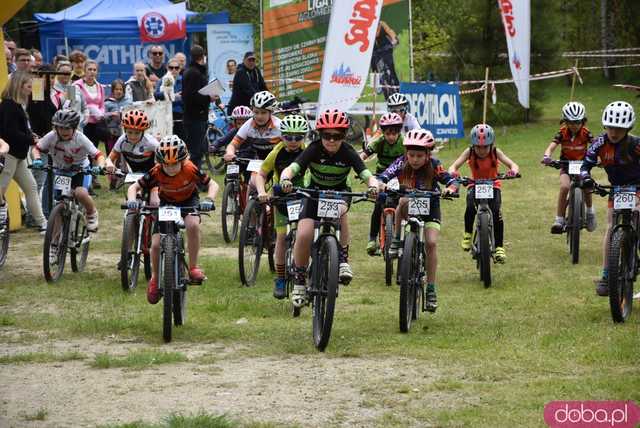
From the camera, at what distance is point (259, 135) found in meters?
14.0

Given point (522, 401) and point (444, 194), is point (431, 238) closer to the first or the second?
point (444, 194)

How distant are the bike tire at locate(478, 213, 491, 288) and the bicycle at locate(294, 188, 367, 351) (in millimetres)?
3031

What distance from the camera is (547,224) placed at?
1750 centimetres

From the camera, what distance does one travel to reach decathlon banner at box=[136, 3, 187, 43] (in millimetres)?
30516

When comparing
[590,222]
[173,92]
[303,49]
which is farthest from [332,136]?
[303,49]

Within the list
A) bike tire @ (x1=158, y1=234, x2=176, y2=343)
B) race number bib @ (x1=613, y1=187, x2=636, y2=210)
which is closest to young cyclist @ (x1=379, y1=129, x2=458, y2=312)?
race number bib @ (x1=613, y1=187, x2=636, y2=210)

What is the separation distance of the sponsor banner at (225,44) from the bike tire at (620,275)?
19782mm

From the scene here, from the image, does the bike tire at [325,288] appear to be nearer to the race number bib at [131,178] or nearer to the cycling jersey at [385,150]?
the race number bib at [131,178]

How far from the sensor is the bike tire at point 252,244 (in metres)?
12.8

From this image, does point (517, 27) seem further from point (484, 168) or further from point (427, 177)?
point (427, 177)

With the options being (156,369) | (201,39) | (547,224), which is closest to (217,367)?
(156,369)

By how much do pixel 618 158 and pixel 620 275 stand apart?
120cm

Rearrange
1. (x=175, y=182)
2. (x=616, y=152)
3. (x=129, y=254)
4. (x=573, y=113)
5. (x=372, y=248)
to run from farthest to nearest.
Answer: (x=573, y=113)
(x=372, y=248)
(x=129, y=254)
(x=616, y=152)
(x=175, y=182)

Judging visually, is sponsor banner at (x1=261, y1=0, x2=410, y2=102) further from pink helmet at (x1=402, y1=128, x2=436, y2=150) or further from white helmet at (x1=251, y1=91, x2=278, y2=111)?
pink helmet at (x1=402, y1=128, x2=436, y2=150)
